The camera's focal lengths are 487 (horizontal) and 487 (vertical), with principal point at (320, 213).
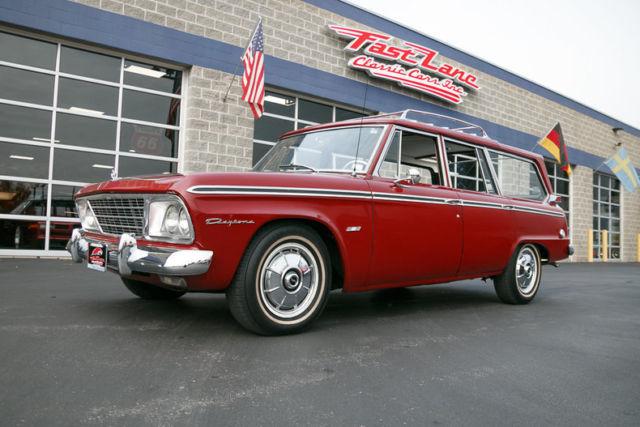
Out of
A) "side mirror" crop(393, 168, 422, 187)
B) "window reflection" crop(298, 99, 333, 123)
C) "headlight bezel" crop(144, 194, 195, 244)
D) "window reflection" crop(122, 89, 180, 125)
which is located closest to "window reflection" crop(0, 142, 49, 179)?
"window reflection" crop(122, 89, 180, 125)

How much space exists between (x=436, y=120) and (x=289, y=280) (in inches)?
99.0

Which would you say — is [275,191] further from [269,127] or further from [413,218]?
[269,127]

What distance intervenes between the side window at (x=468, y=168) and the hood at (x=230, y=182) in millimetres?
1356

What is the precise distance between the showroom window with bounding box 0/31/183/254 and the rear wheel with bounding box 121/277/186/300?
5012 millimetres

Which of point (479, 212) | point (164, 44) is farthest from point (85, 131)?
point (479, 212)

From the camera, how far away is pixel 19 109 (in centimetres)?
845

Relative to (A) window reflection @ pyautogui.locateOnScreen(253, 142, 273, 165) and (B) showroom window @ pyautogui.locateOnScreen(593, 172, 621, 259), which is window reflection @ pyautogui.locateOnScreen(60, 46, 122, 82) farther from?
(B) showroom window @ pyautogui.locateOnScreen(593, 172, 621, 259)

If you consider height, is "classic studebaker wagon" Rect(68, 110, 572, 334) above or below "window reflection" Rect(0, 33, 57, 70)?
below

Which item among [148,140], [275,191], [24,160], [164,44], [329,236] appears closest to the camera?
[275,191]

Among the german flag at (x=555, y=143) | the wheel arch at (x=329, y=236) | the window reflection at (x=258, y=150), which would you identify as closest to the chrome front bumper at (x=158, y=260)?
the wheel arch at (x=329, y=236)

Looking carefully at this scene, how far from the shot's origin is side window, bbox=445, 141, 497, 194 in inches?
186

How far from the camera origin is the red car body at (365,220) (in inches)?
119

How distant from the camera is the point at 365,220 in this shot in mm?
3693

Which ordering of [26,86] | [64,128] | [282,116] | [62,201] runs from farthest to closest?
1. [282,116]
2. [64,128]
3. [62,201]
4. [26,86]
